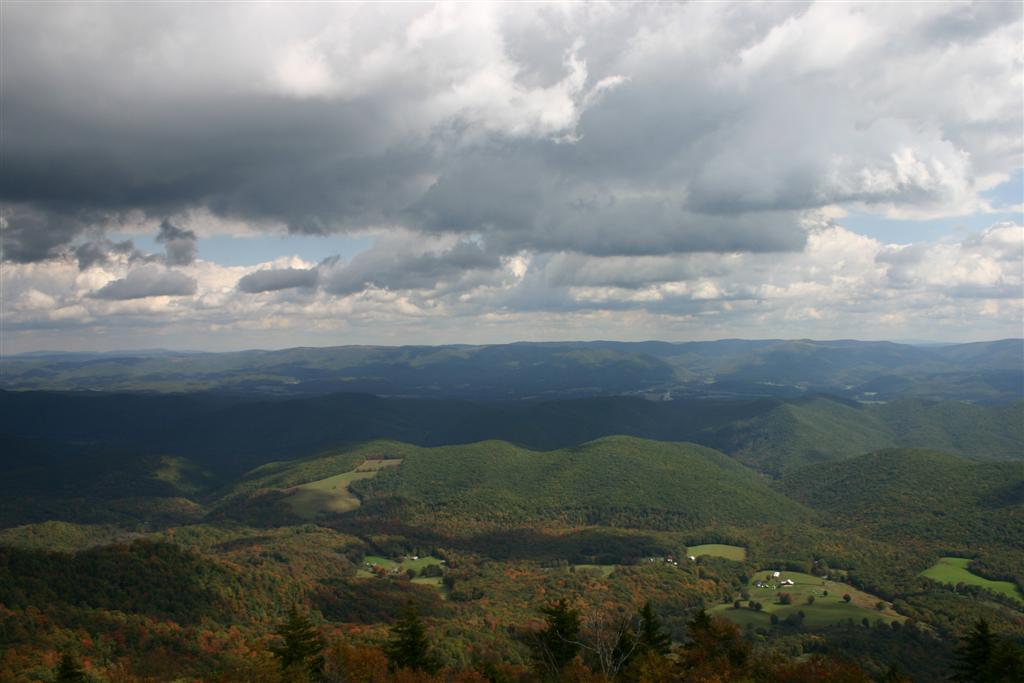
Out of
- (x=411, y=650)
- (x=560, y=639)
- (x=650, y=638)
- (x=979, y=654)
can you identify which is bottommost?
(x=650, y=638)

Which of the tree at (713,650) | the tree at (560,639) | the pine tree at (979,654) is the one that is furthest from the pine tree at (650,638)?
the pine tree at (979,654)

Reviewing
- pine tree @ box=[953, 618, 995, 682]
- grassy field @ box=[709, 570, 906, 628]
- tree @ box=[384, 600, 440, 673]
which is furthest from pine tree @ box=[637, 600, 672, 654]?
grassy field @ box=[709, 570, 906, 628]

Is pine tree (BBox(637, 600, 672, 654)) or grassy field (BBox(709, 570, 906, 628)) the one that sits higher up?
pine tree (BBox(637, 600, 672, 654))

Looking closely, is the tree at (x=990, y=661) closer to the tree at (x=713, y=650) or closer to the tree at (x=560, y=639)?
the tree at (x=713, y=650)

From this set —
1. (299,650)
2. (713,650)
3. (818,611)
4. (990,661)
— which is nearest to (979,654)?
(990,661)

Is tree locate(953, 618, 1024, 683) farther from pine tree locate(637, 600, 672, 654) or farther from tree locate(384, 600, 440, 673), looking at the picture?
tree locate(384, 600, 440, 673)

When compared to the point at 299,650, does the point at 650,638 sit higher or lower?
lower

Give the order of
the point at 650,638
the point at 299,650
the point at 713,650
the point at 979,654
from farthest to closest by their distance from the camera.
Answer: the point at 650,638
the point at 713,650
the point at 299,650
the point at 979,654

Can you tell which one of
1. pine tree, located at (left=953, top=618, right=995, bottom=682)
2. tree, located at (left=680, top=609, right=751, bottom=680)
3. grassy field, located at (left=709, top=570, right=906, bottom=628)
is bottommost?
grassy field, located at (left=709, top=570, right=906, bottom=628)

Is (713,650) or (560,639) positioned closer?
(713,650)

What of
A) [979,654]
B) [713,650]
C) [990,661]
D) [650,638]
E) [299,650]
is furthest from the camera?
[650,638]

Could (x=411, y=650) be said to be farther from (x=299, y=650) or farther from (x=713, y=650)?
(x=713, y=650)
